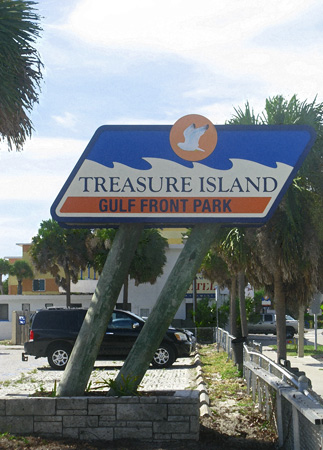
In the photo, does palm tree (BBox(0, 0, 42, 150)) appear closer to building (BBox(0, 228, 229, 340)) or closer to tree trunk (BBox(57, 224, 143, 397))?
tree trunk (BBox(57, 224, 143, 397))

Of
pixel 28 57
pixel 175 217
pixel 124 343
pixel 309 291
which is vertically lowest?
pixel 124 343

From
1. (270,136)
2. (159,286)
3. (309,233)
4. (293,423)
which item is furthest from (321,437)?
(159,286)

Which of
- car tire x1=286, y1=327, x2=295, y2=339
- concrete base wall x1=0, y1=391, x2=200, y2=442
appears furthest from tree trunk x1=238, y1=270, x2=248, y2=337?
car tire x1=286, y1=327, x2=295, y2=339

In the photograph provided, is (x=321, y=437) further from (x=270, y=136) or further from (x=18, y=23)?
(x=18, y=23)

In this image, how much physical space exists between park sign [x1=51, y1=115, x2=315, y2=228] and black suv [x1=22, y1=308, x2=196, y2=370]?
440 inches

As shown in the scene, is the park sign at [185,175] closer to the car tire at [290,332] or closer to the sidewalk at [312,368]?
the sidewalk at [312,368]

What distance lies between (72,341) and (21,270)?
182 feet

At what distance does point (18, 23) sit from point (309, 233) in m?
8.29

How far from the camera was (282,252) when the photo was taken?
16.0m

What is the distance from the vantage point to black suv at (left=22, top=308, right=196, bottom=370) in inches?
808

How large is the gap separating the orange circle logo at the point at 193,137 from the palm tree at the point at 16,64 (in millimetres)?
3326

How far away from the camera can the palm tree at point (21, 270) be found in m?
74.0

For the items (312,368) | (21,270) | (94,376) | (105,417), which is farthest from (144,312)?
(105,417)

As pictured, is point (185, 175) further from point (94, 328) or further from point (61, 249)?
point (61, 249)
